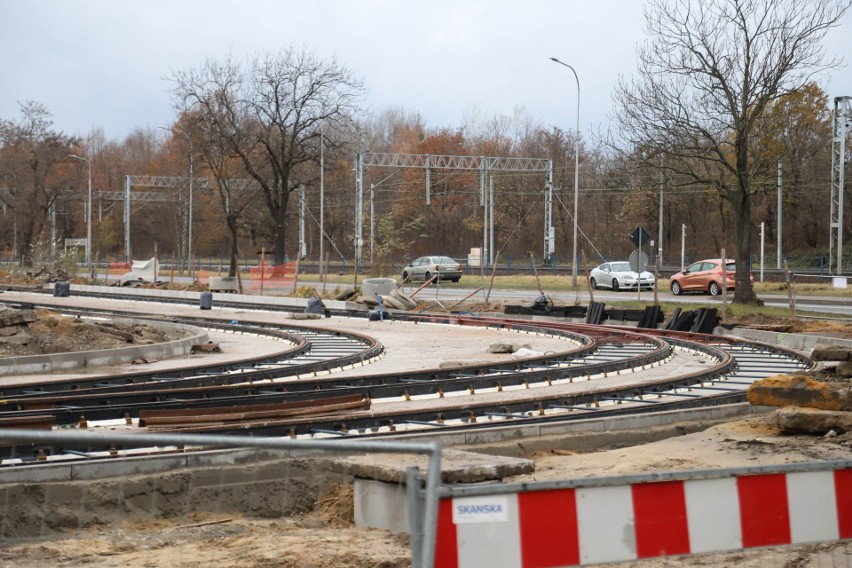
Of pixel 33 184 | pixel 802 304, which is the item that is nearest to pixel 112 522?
pixel 802 304

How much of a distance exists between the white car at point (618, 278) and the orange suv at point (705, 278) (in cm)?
370

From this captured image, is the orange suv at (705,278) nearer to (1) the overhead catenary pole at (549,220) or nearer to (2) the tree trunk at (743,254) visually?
(2) the tree trunk at (743,254)

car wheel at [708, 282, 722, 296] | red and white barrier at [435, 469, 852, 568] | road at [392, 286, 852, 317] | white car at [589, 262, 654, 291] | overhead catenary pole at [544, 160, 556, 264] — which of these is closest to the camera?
red and white barrier at [435, 469, 852, 568]

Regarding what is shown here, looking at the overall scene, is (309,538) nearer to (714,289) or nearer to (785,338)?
(785,338)

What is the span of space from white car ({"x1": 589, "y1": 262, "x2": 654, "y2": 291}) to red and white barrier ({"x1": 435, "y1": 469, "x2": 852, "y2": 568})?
42.1m

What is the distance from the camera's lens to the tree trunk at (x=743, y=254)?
32.7 m

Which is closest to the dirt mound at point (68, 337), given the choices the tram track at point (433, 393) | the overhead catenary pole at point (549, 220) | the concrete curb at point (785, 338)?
the tram track at point (433, 393)

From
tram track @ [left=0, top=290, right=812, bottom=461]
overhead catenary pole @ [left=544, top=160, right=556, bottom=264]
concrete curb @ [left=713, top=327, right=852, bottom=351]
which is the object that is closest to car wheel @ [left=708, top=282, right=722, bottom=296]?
concrete curb @ [left=713, top=327, right=852, bottom=351]

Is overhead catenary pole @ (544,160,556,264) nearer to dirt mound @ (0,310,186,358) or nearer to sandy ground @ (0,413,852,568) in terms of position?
dirt mound @ (0,310,186,358)

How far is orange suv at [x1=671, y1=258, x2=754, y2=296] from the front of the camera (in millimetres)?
41875

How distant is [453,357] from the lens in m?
21.1

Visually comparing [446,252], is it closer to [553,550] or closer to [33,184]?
[33,184]

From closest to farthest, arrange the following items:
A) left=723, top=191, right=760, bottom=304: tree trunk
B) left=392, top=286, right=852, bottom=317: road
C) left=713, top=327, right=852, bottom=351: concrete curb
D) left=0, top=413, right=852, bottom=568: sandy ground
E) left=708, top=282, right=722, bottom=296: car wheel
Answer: left=0, top=413, right=852, bottom=568: sandy ground < left=713, top=327, right=852, bottom=351: concrete curb < left=723, top=191, right=760, bottom=304: tree trunk < left=392, top=286, right=852, bottom=317: road < left=708, top=282, right=722, bottom=296: car wheel

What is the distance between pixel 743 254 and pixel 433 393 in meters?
20.4
